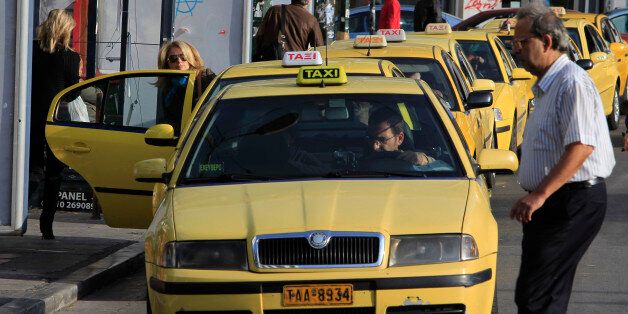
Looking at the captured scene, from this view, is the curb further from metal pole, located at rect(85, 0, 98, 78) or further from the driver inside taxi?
metal pole, located at rect(85, 0, 98, 78)

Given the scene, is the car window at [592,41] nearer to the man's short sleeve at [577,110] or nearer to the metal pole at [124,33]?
the metal pole at [124,33]

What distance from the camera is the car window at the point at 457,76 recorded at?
12034mm

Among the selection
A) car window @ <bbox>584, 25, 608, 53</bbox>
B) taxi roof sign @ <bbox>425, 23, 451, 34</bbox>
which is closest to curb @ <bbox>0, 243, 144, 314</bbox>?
taxi roof sign @ <bbox>425, 23, 451, 34</bbox>

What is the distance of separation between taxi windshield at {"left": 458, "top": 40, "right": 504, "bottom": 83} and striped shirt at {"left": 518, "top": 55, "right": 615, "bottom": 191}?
30.9 feet

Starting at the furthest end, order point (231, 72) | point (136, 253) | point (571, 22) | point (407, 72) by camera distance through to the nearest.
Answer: point (571, 22) → point (407, 72) → point (136, 253) → point (231, 72)

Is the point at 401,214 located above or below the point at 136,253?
above

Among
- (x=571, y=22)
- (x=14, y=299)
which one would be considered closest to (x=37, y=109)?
(x=14, y=299)

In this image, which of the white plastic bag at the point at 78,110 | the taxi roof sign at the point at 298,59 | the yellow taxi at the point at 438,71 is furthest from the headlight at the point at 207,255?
Result: the white plastic bag at the point at 78,110

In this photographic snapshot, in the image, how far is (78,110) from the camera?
39.7ft

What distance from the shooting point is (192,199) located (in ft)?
23.0

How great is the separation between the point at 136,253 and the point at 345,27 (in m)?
12.4

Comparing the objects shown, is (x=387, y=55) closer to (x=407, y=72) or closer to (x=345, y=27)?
(x=407, y=72)

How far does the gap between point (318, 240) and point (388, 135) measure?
1362 mm

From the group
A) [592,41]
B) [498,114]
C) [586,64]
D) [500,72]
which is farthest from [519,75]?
[592,41]
